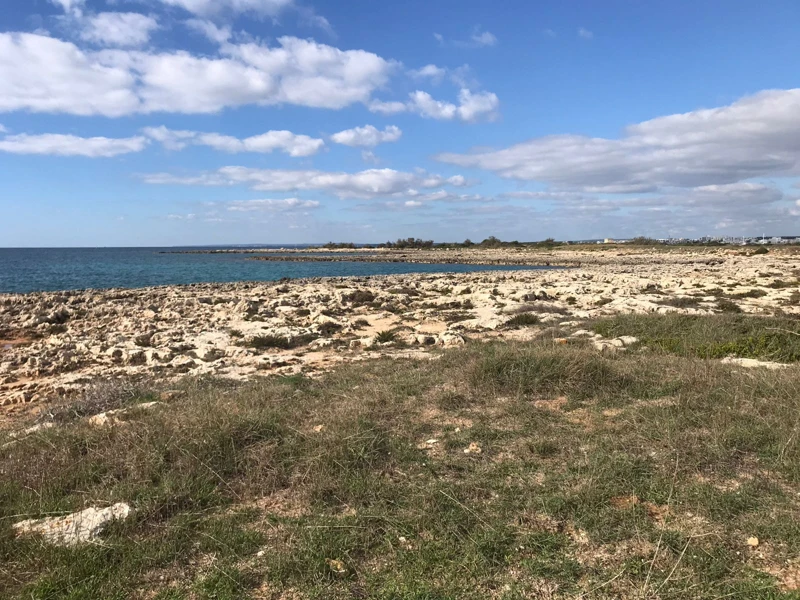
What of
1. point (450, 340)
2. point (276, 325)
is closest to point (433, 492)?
point (450, 340)

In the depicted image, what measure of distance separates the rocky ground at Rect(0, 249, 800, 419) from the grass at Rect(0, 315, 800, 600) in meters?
3.91

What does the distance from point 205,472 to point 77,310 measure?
18.3 metres

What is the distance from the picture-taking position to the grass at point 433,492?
137 inches

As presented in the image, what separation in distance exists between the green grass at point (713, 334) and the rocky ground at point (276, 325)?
108 cm

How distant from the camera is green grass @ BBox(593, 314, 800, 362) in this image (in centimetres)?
936

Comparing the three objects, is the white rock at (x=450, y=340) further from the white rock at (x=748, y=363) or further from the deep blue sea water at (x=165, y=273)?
the deep blue sea water at (x=165, y=273)

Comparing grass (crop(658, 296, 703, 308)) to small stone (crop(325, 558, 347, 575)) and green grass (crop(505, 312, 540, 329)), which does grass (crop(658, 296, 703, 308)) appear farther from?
small stone (crop(325, 558, 347, 575))

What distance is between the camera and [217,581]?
3512 millimetres

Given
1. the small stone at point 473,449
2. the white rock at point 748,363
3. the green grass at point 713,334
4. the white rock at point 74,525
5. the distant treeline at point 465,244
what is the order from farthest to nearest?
the distant treeline at point 465,244, the green grass at point 713,334, the white rock at point 748,363, the small stone at point 473,449, the white rock at point 74,525

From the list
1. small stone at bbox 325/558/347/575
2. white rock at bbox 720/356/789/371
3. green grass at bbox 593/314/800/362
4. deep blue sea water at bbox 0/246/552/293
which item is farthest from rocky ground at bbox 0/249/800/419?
deep blue sea water at bbox 0/246/552/293

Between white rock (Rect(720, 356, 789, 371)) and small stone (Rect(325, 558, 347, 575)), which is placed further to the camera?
white rock (Rect(720, 356, 789, 371))

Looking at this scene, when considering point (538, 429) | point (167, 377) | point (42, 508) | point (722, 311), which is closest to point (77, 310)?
point (167, 377)

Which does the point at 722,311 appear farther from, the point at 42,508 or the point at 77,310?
the point at 77,310

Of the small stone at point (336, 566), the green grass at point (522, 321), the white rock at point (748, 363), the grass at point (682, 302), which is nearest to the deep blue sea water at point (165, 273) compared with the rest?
the green grass at point (522, 321)
